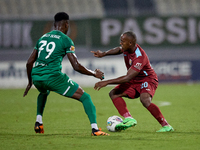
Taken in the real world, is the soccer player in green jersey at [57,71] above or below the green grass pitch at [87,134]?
above

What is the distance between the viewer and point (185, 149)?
4523 millimetres

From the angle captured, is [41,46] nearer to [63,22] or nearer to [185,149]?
[63,22]

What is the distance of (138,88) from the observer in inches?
252

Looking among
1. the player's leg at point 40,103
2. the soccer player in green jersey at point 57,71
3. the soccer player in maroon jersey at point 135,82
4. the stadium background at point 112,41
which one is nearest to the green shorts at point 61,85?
the soccer player in green jersey at point 57,71

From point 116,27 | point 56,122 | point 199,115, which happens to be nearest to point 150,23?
point 116,27

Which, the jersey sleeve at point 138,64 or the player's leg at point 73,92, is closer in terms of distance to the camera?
the player's leg at point 73,92

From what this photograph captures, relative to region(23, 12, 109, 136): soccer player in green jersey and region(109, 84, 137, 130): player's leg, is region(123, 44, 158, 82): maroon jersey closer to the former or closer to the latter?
region(109, 84, 137, 130): player's leg

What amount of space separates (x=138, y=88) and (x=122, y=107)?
44 cm

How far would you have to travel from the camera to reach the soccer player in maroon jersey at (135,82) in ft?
19.7

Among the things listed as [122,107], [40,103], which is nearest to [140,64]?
[122,107]

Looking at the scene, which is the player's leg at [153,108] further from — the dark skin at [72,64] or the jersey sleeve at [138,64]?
the dark skin at [72,64]

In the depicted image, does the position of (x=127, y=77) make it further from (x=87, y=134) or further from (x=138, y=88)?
(x=87, y=134)

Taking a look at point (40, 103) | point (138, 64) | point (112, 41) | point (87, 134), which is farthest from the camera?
point (112, 41)

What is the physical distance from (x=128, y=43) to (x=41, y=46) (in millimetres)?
1481
